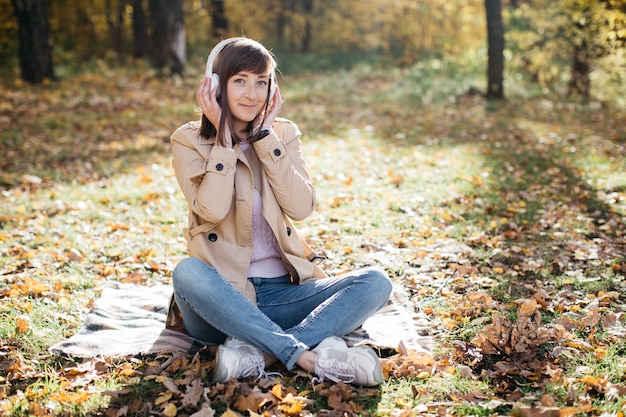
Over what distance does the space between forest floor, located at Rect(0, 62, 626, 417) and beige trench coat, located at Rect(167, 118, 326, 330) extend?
1.90 feet

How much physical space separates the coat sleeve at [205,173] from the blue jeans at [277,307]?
11.6 inches

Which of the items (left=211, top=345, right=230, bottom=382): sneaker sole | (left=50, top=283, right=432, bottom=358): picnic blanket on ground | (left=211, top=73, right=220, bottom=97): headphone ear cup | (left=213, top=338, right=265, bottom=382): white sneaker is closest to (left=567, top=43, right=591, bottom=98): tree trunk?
(left=50, top=283, right=432, bottom=358): picnic blanket on ground

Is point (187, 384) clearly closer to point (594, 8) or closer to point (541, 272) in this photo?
point (541, 272)

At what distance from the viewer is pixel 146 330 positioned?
3449mm

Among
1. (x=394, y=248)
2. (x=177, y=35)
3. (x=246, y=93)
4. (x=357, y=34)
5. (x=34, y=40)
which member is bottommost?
(x=394, y=248)

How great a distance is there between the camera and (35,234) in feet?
17.0

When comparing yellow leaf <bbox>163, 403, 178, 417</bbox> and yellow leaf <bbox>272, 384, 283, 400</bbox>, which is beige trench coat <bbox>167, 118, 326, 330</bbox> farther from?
yellow leaf <bbox>163, 403, 178, 417</bbox>

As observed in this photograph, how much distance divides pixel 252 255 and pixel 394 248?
1.89m

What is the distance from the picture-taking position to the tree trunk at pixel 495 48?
12023mm

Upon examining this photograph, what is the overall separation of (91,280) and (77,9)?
16.7m

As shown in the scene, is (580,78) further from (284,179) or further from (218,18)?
(218,18)

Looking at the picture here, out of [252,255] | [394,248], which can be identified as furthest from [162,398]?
[394,248]

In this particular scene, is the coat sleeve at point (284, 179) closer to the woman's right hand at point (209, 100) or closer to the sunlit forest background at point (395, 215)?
the woman's right hand at point (209, 100)

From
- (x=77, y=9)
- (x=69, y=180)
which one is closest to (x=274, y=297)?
(x=69, y=180)
